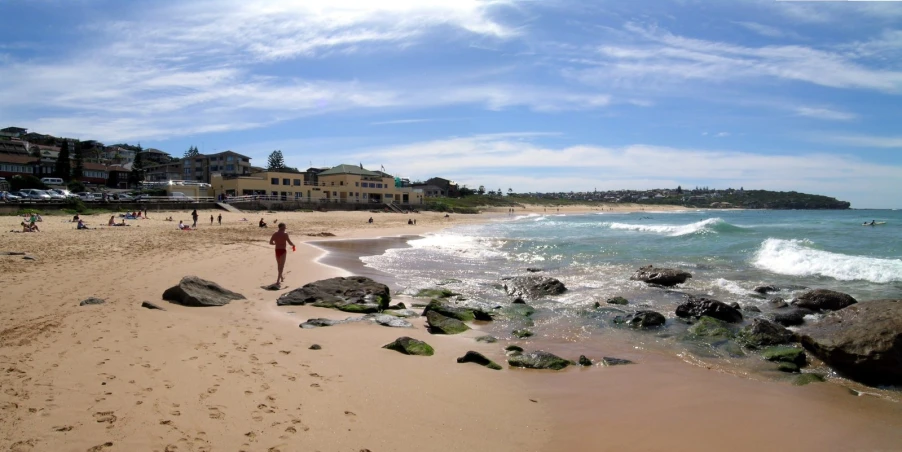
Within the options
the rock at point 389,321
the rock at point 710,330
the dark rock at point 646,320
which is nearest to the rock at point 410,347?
the rock at point 389,321

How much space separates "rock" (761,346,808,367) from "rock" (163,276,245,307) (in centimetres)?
1020

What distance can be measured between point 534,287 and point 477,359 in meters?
6.41

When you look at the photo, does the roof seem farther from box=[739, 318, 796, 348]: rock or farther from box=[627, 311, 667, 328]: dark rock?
box=[739, 318, 796, 348]: rock

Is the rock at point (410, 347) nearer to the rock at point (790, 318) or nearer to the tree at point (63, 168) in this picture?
the rock at point (790, 318)

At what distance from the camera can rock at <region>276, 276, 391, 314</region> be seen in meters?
10.9

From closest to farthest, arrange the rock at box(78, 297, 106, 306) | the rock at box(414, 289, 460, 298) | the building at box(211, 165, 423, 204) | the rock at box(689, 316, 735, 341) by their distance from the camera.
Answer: the rock at box(78, 297, 106, 306), the rock at box(689, 316, 735, 341), the rock at box(414, 289, 460, 298), the building at box(211, 165, 423, 204)

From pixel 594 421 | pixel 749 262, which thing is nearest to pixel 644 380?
pixel 594 421

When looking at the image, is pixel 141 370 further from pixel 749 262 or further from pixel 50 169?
pixel 50 169

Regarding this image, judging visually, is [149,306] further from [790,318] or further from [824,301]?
[824,301]

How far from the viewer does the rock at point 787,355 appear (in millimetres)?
8009

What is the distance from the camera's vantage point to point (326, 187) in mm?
72062

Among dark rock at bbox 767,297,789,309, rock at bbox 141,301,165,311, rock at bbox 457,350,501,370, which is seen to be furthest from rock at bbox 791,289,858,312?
rock at bbox 141,301,165,311

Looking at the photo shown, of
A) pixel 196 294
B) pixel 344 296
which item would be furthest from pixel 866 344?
pixel 196 294

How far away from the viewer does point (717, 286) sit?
15055 millimetres
